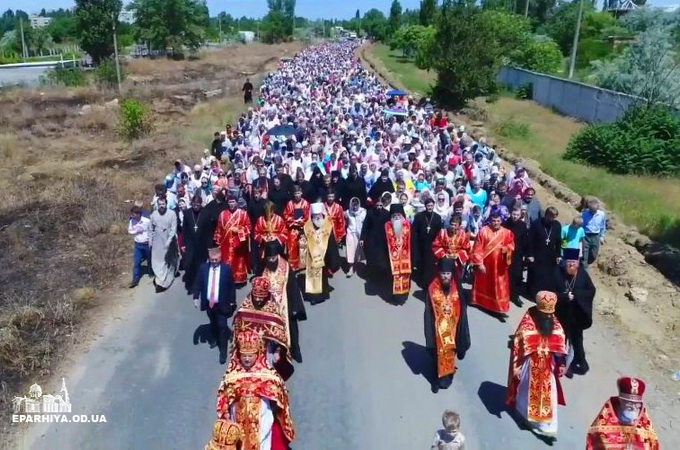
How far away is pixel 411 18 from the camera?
105000 mm

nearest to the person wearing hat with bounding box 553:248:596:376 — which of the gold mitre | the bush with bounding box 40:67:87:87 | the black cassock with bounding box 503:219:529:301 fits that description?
the black cassock with bounding box 503:219:529:301

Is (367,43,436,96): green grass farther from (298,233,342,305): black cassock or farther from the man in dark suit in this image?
the man in dark suit

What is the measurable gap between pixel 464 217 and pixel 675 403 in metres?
4.06

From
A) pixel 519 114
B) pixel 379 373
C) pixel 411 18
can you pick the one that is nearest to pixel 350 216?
pixel 379 373

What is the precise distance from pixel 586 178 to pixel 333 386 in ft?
41.6

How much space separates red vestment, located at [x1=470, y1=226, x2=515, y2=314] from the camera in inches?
326

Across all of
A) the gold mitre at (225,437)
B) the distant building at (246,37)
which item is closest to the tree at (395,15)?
the distant building at (246,37)

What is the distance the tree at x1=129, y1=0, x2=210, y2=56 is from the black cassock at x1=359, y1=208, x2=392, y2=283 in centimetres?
5913

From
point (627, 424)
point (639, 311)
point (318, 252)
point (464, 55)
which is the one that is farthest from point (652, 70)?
point (627, 424)

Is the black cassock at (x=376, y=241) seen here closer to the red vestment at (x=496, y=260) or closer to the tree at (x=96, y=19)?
the red vestment at (x=496, y=260)

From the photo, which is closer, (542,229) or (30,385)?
(30,385)

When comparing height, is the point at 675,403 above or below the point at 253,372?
below

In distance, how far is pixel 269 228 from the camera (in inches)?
346

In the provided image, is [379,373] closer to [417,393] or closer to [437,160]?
[417,393]
